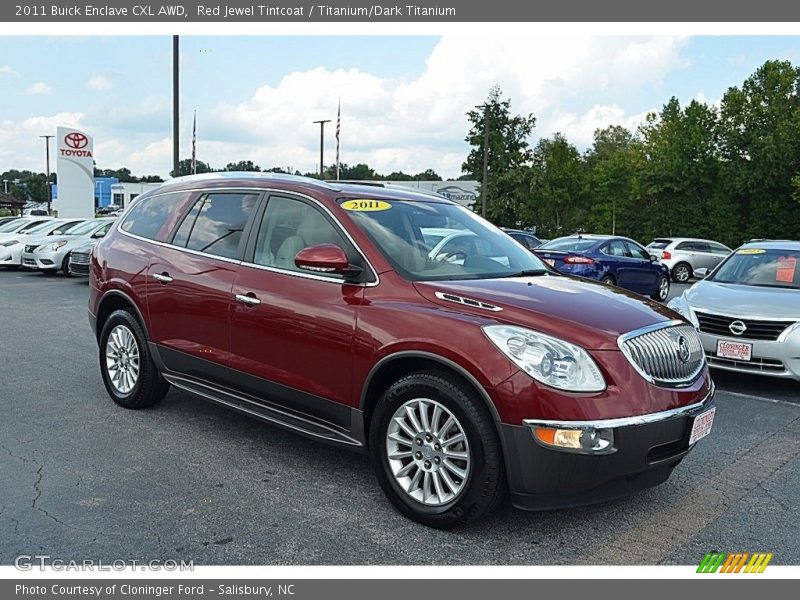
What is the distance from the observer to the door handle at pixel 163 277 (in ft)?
17.7

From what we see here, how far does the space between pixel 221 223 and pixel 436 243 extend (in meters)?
1.61

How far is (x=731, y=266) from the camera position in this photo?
871cm

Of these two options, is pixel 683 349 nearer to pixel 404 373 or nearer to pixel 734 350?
pixel 404 373

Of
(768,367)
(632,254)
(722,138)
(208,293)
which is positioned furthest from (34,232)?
(722,138)

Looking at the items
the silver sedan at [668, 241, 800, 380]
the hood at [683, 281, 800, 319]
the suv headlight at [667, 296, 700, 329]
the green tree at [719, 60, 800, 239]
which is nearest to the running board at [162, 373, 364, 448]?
the suv headlight at [667, 296, 700, 329]

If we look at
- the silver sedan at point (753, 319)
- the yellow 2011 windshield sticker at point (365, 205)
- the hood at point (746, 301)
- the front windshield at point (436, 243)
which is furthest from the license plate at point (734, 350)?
the yellow 2011 windshield sticker at point (365, 205)

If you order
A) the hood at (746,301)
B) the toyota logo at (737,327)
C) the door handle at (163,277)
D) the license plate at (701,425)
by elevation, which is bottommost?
the license plate at (701,425)

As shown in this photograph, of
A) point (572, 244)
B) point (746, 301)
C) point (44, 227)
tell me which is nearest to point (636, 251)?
point (572, 244)

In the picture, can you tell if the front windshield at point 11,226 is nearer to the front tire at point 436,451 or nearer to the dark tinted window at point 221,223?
the dark tinted window at point 221,223

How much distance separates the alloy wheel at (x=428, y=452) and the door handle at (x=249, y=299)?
1.30 metres

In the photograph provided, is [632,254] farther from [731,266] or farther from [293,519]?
[293,519]

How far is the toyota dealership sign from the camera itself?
3017 centimetres

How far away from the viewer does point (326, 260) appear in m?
4.08

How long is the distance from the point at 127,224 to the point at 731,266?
6744 mm
